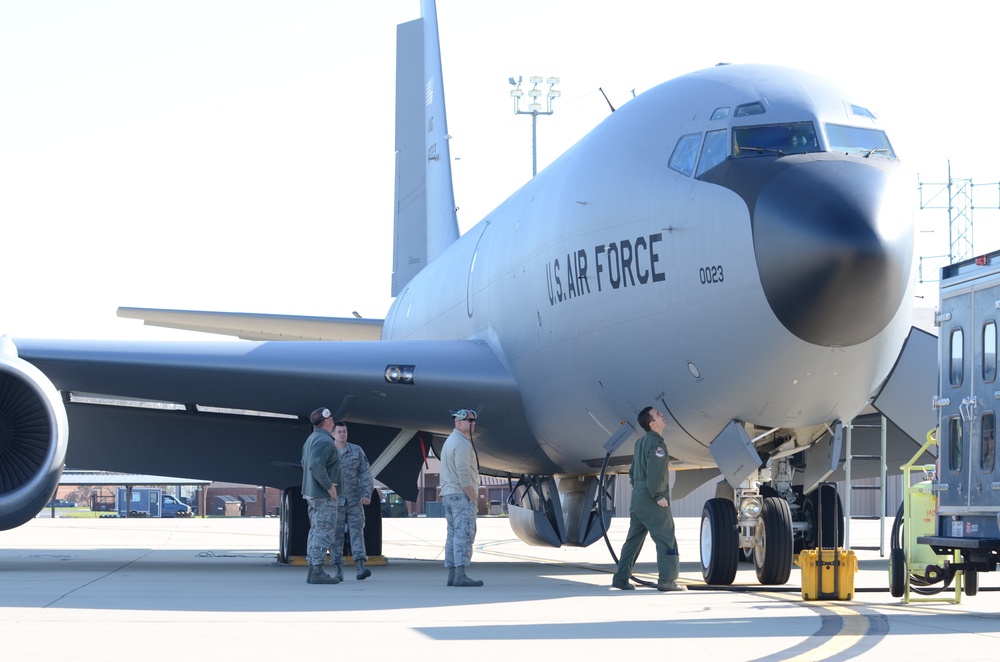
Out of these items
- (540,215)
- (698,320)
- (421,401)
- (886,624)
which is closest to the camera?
(886,624)

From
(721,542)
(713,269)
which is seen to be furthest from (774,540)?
(713,269)

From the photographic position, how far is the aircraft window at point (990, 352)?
955 cm

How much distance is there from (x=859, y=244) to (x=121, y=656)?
567 cm

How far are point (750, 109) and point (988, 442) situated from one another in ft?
11.0

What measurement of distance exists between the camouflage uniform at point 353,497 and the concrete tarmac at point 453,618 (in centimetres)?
43

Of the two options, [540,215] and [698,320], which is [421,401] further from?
[698,320]

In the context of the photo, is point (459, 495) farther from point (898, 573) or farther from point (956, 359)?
point (956, 359)

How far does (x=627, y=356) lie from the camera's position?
11.8 meters

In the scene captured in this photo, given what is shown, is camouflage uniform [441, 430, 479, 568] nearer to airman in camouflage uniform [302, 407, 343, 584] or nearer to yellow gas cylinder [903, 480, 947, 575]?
airman in camouflage uniform [302, 407, 343, 584]

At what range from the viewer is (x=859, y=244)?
9.62 m

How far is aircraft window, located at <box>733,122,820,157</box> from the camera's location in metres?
10.9

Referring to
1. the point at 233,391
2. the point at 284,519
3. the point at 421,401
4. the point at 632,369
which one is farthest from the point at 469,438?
the point at 284,519

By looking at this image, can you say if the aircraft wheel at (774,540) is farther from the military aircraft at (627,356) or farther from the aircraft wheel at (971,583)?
the aircraft wheel at (971,583)

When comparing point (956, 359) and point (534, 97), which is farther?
point (534, 97)
